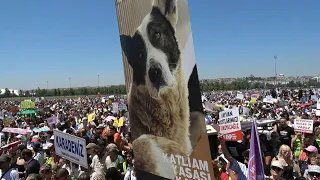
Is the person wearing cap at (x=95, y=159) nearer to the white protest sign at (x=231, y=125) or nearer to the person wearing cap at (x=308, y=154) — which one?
the white protest sign at (x=231, y=125)

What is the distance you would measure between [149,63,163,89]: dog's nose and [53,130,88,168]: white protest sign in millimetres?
2835

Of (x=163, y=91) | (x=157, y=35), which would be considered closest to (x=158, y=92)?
(x=163, y=91)

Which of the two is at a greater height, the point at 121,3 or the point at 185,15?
the point at 121,3

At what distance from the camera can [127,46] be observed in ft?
11.6

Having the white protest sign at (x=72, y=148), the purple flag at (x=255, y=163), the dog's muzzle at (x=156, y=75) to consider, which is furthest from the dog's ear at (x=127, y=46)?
the white protest sign at (x=72, y=148)

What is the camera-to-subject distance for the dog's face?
8.89 ft

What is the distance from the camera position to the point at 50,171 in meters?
5.47

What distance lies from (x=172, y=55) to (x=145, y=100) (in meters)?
0.77

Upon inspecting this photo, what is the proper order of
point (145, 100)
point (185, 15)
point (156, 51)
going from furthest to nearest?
point (145, 100)
point (156, 51)
point (185, 15)

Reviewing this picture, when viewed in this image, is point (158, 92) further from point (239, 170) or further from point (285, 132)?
point (285, 132)

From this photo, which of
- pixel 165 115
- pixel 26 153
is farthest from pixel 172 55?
pixel 26 153

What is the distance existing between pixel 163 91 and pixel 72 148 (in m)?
3.41

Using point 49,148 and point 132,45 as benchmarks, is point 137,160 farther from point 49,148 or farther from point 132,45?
point 49,148

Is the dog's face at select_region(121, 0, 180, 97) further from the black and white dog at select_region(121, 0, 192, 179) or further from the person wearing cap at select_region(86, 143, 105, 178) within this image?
the person wearing cap at select_region(86, 143, 105, 178)
